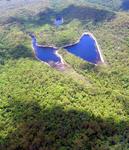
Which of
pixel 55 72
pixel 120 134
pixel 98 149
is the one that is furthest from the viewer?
pixel 55 72

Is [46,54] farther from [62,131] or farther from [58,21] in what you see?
[62,131]

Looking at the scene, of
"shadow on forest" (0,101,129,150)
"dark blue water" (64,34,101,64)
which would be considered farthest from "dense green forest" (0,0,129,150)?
"dark blue water" (64,34,101,64)

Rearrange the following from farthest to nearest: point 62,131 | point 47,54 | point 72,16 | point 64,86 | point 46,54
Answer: point 72,16 < point 46,54 < point 47,54 < point 64,86 < point 62,131

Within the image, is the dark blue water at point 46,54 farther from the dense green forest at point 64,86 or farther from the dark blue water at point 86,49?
the dark blue water at point 86,49

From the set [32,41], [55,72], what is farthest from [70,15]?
[55,72]

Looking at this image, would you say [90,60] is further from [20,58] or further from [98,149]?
[98,149]

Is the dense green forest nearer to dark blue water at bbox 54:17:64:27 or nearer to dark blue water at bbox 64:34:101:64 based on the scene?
dark blue water at bbox 54:17:64:27

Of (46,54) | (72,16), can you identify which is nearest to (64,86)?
(46,54)
